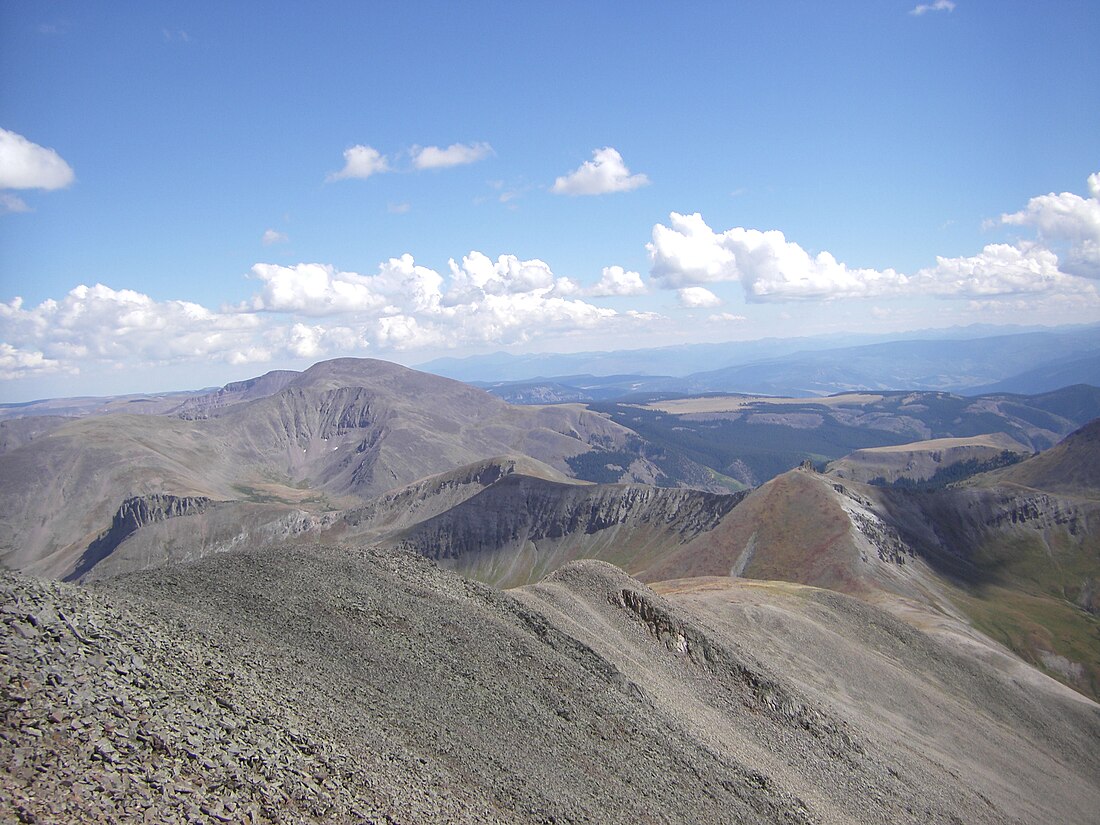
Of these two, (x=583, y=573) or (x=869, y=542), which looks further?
(x=869, y=542)

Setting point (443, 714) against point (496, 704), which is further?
point (496, 704)

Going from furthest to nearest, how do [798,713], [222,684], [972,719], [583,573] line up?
[972,719] → [583,573] → [798,713] → [222,684]

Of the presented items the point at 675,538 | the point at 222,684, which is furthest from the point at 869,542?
the point at 222,684

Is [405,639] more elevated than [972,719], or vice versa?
[405,639]

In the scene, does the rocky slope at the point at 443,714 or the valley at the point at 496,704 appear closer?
the rocky slope at the point at 443,714

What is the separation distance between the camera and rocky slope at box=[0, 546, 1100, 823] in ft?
77.4

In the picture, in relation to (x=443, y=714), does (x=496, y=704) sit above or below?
below

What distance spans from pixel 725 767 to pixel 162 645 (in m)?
31.5

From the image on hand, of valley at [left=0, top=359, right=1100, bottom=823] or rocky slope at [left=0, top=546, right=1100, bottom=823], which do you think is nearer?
rocky slope at [left=0, top=546, right=1100, bottom=823]

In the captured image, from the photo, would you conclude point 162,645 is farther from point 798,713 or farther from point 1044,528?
point 1044,528

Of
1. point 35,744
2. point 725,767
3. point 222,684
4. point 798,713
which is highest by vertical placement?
point 35,744

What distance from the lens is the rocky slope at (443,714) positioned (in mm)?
23594

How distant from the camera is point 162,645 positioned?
1203 inches

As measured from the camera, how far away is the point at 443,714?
35031 mm
